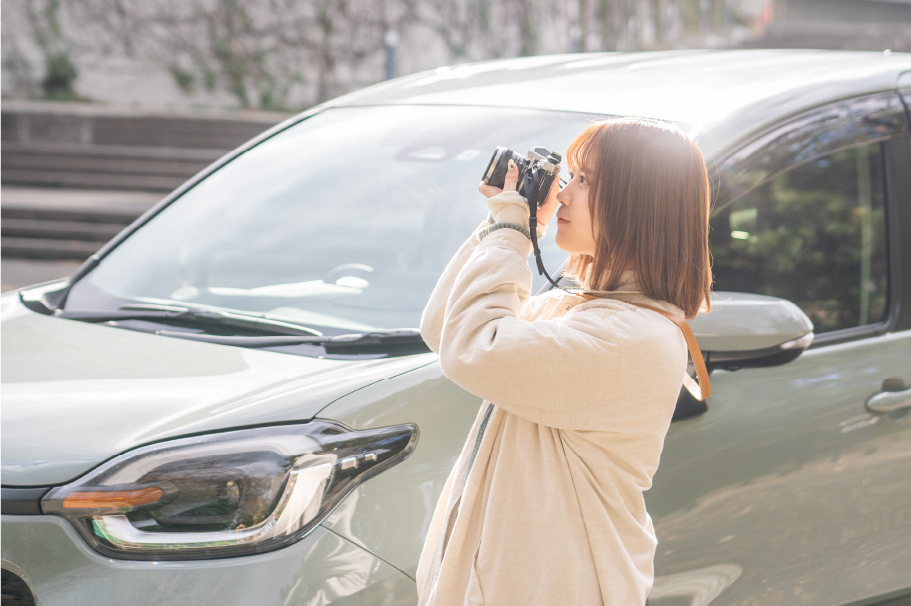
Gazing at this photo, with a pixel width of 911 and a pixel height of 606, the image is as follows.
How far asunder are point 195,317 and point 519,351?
43.2 inches

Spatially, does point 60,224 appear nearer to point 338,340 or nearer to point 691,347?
point 338,340

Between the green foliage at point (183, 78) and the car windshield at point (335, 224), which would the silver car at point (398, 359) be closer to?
the car windshield at point (335, 224)

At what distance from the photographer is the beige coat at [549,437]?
1.38 m

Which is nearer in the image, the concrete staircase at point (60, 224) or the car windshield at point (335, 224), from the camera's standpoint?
the car windshield at point (335, 224)

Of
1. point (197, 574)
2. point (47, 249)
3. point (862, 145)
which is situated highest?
point (862, 145)

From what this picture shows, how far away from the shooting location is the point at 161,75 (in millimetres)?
15719

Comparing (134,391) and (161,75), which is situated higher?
(134,391)

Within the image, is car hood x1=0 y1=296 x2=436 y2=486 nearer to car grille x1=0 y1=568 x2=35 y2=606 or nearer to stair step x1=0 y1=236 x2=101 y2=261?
car grille x1=0 y1=568 x2=35 y2=606

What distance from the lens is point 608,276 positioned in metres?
1.49

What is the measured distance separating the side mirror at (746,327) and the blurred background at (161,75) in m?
7.12

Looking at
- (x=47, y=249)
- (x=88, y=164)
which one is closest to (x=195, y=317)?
(x=47, y=249)

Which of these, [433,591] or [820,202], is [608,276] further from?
[820,202]

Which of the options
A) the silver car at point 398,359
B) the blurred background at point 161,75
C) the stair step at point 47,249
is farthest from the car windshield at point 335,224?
the stair step at point 47,249

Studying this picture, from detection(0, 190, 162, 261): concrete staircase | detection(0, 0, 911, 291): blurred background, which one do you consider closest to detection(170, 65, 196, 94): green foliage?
detection(0, 0, 911, 291): blurred background
